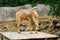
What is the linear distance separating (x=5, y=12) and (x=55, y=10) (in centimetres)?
382

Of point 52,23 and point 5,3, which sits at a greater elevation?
point 5,3

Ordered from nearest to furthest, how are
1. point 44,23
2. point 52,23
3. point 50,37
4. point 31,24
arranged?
point 50,37, point 31,24, point 52,23, point 44,23

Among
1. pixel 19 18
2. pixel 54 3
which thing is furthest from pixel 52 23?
pixel 19 18

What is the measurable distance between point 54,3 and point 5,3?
4.39 meters

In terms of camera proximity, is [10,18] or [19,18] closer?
[19,18]

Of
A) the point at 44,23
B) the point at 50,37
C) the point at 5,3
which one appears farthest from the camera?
the point at 5,3

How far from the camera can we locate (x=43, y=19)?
1295 cm

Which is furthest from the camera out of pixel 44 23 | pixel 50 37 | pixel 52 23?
pixel 44 23

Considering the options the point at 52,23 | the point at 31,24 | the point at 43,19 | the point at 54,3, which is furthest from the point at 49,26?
→ the point at 31,24

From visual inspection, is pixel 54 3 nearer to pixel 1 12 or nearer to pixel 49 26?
pixel 49 26

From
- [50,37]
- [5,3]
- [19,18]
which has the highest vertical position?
[5,3]

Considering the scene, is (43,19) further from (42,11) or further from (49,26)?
(49,26)

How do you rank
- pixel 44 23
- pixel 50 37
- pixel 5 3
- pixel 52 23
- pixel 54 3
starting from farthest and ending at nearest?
pixel 5 3 → pixel 44 23 → pixel 52 23 → pixel 54 3 → pixel 50 37

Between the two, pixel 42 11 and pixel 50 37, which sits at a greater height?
pixel 42 11
